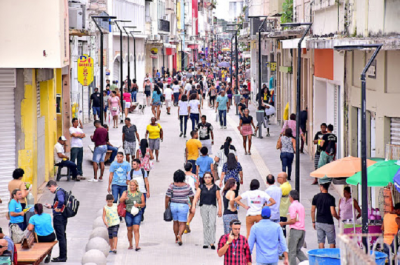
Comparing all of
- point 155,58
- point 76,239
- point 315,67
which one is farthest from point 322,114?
point 155,58

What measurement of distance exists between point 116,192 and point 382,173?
6.19m

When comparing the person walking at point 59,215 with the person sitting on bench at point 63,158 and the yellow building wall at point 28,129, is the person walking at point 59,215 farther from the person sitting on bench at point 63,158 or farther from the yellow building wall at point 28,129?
the person sitting on bench at point 63,158

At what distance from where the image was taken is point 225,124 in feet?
112

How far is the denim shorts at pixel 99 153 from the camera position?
72.2 ft

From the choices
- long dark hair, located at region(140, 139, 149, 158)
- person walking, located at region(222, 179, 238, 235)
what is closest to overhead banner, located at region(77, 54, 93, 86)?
long dark hair, located at region(140, 139, 149, 158)

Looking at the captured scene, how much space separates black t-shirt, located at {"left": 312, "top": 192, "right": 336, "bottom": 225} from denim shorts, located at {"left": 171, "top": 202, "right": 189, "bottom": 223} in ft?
7.72

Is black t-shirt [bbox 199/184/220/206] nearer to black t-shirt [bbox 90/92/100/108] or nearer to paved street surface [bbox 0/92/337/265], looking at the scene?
paved street surface [bbox 0/92/337/265]

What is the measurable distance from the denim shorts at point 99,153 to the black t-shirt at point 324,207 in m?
9.38

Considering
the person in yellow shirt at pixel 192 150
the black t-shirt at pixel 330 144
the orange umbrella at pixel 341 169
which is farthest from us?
the person in yellow shirt at pixel 192 150

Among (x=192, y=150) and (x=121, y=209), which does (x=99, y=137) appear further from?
(x=121, y=209)

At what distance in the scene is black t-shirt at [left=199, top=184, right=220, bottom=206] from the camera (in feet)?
47.7

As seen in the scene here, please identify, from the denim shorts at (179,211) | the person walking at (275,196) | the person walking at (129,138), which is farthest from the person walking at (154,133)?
the person walking at (275,196)

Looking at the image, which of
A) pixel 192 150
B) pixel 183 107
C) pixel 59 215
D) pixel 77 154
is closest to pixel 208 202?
pixel 59 215

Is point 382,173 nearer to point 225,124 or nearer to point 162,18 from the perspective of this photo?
point 225,124
